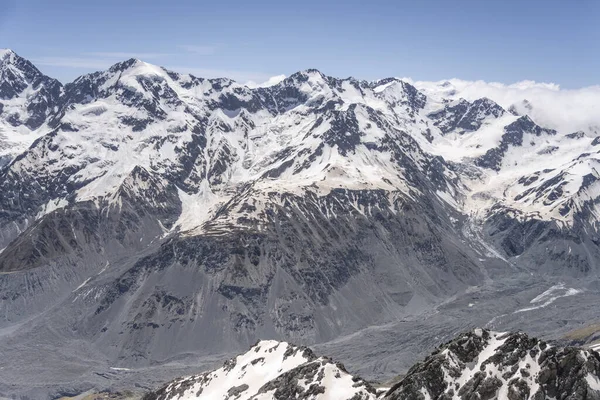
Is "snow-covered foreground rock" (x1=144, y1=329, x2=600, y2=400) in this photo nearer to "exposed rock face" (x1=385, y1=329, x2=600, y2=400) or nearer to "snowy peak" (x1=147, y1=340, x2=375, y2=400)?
"exposed rock face" (x1=385, y1=329, x2=600, y2=400)

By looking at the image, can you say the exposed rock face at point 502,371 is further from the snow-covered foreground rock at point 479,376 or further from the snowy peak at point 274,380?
the snowy peak at point 274,380

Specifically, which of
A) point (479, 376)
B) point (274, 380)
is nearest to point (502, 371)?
point (479, 376)

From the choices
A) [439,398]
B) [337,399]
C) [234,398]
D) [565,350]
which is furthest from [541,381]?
[234,398]

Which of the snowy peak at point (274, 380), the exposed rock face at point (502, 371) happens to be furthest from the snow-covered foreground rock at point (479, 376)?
the snowy peak at point (274, 380)

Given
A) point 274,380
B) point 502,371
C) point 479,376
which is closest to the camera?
point 502,371

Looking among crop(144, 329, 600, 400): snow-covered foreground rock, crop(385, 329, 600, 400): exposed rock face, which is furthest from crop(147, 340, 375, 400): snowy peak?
crop(385, 329, 600, 400): exposed rock face

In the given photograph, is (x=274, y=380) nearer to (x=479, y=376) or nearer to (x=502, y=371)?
(x=479, y=376)
